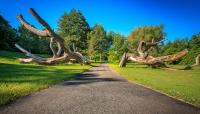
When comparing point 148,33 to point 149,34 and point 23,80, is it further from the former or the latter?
point 23,80

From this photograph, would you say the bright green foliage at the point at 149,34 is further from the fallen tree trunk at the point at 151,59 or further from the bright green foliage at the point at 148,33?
the fallen tree trunk at the point at 151,59

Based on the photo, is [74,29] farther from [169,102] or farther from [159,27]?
[169,102]

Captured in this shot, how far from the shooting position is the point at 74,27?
4909 cm

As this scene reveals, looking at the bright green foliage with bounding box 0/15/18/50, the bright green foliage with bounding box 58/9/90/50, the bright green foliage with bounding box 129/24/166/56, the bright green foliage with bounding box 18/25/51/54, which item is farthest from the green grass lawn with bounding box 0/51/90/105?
the bright green foliage with bounding box 129/24/166/56

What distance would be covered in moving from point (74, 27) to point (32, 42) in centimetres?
1334

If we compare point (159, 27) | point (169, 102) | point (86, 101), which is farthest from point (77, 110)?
point (159, 27)

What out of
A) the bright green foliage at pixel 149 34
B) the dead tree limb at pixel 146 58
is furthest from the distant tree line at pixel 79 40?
the dead tree limb at pixel 146 58

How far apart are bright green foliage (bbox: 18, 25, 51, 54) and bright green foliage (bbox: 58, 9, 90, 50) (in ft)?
24.9

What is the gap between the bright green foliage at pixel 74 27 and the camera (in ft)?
160

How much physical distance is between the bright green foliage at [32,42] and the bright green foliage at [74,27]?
758 centimetres

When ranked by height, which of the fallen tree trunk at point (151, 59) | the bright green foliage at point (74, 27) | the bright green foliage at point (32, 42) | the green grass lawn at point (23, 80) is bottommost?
the green grass lawn at point (23, 80)

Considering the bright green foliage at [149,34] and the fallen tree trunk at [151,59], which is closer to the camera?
the fallen tree trunk at [151,59]

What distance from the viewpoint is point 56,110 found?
399 cm

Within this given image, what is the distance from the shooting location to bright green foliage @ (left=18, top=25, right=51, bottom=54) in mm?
46588
